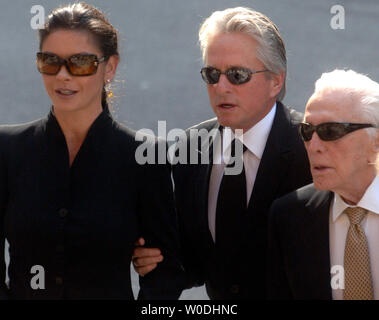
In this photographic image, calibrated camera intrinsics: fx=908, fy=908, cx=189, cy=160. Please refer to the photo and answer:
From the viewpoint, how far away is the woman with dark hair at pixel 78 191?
11.8 ft

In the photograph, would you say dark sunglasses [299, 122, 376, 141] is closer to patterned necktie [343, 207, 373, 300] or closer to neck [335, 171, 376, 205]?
neck [335, 171, 376, 205]

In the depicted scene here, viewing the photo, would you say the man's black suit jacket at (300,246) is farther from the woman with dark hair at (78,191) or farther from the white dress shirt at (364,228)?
the woman with dark hair at (78,191)

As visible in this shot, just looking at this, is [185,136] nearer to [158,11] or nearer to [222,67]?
[222,67]

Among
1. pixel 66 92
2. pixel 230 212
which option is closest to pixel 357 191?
pixel 230 212

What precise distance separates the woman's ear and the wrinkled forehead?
0.88m

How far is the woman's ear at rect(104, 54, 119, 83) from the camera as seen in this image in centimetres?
383

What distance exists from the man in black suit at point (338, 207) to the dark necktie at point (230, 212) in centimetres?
31

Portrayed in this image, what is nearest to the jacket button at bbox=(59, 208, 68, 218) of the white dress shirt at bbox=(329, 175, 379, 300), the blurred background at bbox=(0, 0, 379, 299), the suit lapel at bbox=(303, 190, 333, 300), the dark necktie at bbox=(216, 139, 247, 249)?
the dark necktie at bbox=(216, 139, 247, 249)

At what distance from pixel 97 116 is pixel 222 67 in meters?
0.60

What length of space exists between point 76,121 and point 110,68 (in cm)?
28

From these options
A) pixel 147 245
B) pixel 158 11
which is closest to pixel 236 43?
pixel 147 245

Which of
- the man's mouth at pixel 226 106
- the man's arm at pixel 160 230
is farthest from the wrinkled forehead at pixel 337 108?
the man's arm at pixel 160 230

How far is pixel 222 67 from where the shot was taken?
13.1 feet
